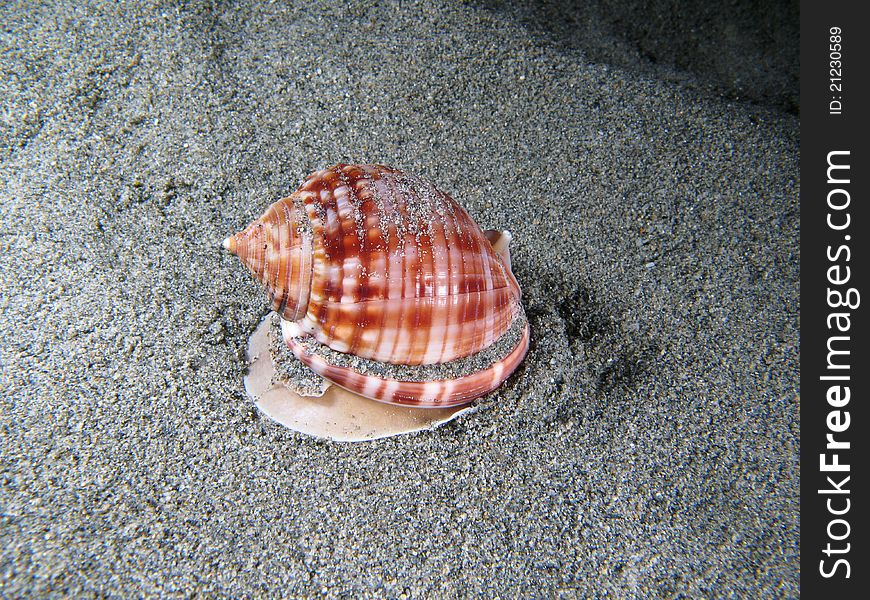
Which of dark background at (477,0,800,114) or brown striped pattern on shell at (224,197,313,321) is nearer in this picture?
brown striped pattern on shell at (224,197,313,321)

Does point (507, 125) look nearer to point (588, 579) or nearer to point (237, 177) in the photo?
point (237, 177)

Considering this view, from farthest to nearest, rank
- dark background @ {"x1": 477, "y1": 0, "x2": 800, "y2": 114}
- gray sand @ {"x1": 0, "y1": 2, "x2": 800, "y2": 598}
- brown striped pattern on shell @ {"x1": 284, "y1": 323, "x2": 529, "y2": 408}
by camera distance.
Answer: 1. dark background @ {"x1": 477, "y1": 0, "x2": 800, "y2": 114}
2. brown striped pattern on shell @ {"x1": 284, "y1": 323, "x2": 529, "y2": 408}
3. gray sand @ {"x1": 0, "y1": 2, "x2": 800, "y2": 598}

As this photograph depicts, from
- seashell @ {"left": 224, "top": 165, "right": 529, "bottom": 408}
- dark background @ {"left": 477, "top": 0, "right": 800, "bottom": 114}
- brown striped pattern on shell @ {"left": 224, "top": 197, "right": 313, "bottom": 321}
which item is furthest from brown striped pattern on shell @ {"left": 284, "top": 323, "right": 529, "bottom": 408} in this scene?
dark background @ {"left": 477, "top": 0, "right": 800, "bottom": 114}

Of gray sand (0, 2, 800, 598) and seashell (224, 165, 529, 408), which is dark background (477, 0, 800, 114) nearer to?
gray sand (0, 2, 800, 598)

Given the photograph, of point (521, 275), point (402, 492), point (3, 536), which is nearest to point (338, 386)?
point (402, 492)

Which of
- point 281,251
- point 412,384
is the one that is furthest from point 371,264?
point 412,384

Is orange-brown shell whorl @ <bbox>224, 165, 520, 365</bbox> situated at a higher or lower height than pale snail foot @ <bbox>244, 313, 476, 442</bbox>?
higher

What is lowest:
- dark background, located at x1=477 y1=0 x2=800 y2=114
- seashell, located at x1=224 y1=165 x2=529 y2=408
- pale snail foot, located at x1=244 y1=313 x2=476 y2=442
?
pale snail foot, located at x1=244 y1=313 x2=476 y2=442

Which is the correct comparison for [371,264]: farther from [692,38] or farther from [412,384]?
[692,38]
